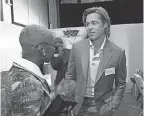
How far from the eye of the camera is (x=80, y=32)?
1604mm

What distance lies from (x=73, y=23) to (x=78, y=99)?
0.69m

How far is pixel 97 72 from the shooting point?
137 cm

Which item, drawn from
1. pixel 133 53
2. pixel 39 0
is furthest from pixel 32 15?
pixel 133 53

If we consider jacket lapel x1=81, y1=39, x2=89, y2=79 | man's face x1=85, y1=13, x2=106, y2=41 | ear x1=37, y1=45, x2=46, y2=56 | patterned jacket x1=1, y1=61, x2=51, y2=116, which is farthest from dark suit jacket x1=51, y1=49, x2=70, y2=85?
patterned jacket x1=1, y1=61, x2=51, y2=116

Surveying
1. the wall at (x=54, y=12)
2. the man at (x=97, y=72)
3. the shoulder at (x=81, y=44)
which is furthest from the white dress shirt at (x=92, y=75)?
the wall at (x=54, y=12)

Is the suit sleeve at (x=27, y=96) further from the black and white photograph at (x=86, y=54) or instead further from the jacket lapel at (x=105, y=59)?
the jacket lapel at (x=105, y=59)

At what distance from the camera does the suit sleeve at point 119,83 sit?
138 cm

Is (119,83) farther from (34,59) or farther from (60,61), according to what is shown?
(34,59)

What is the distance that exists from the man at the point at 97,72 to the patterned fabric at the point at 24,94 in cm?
53

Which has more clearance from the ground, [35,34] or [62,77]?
[35,34]

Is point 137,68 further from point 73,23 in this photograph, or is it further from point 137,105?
point 73,23

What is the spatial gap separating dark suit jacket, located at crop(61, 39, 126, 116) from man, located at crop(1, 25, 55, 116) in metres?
0.51

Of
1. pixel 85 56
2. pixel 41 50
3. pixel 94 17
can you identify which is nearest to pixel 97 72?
pixel 85 56

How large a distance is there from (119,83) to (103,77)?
130mm
